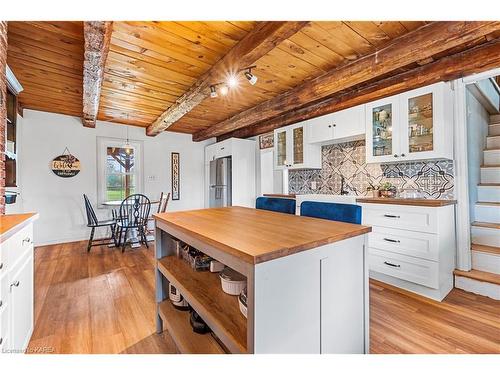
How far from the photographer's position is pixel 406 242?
2.33 meters

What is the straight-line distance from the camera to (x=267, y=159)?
502 centimetres

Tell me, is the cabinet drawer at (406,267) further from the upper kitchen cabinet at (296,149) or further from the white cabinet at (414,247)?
the upper kitchen cabinet at (296,149)

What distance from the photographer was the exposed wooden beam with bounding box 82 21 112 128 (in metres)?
1.67

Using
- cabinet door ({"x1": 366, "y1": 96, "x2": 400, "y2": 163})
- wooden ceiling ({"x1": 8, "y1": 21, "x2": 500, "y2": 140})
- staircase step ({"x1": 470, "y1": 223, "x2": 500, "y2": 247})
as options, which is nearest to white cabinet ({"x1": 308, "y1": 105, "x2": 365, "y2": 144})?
cabinet door ({"x1": 366, "y1": 96, "x2": 400, "y2": 163})

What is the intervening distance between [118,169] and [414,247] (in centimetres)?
515

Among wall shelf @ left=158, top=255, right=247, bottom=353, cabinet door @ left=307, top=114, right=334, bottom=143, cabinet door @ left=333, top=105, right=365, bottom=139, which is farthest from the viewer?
cabinet door @ left=307, top=114, right=334, bottom=143

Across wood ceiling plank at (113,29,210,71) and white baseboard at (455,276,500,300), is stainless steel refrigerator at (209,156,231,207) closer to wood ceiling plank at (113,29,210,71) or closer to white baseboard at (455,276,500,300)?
wood ceiling plank at (113,29,210,71)

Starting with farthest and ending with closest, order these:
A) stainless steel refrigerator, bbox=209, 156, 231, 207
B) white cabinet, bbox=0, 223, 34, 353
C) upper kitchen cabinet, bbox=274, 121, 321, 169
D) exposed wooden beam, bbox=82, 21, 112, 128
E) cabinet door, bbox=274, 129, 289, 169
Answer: stainless steel refrigerator, bbox=209, 156, 231, 207
cabinet door, bbox=274, 129, 289, 169
upper kitchen cabinet, bbox=274, 121, 321, 169
exposed wooden beam, bbox=82, 21, 112, 128
white cabinet, bbox=0, 223, 34, 353

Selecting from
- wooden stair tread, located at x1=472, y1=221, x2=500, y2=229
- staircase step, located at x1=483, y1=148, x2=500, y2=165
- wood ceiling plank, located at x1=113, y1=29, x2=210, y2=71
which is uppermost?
wood ceiling plank, located at x1=113, y1=29, x2=210, y2=71

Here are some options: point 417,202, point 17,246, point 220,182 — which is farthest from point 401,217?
point 220,182

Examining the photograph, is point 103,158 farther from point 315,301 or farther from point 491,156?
point 491,156

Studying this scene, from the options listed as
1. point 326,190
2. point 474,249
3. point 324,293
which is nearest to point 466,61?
point 474,249

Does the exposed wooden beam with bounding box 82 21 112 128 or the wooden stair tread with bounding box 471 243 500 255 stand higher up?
the exposed wooden beam with bounding box 82 21 112 128

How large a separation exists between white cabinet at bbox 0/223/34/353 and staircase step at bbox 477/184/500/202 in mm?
4168
